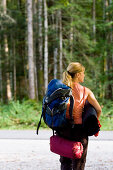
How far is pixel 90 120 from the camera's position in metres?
3.14

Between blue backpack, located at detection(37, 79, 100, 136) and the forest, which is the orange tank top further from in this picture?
the forest

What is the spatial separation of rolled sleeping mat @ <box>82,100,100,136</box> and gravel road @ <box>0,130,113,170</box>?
2161mm

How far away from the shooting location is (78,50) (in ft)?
73.6

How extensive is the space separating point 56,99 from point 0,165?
9.15ft

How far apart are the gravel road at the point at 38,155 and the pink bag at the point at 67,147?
196 centimetres

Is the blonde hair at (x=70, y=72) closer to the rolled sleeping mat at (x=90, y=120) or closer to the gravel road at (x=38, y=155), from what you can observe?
the rolled sleeping mat at (x=90, y=120)

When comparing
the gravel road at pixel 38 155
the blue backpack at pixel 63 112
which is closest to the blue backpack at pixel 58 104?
the blue backpack at pixel 63 112

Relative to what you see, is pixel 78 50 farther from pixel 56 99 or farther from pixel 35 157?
pixel 56 99

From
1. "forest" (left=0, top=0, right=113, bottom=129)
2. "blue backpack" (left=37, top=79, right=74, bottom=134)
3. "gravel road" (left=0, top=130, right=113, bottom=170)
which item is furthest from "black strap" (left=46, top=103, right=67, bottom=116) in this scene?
"forest" (left=0, top=0, right=113, bottom=129)

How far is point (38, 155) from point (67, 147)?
9.57 ft

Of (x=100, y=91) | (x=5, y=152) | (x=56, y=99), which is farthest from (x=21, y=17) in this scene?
(x=56, y=99)

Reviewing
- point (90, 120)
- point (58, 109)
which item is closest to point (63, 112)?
point (58, 109)

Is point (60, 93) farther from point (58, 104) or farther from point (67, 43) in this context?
point (67, 43)

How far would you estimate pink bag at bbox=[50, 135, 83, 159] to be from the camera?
319cm
